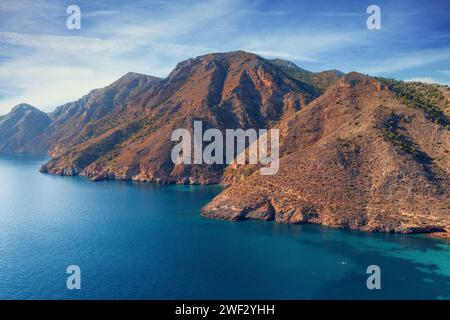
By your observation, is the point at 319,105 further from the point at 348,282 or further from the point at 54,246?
the point at 54,246

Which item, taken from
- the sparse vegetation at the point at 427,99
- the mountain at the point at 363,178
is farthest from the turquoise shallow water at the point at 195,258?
the sparse vegetation at the point at 427,99

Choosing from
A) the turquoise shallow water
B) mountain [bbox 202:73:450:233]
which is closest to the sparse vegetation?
mountain [bbox 202:73:450:233]

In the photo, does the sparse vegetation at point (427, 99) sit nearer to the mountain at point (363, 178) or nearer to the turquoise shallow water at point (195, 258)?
the mountain at point (363, 178)

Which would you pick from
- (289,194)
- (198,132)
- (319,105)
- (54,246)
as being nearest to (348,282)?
(289,194)

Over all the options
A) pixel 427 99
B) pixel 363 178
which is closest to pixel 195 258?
pixel 363 178

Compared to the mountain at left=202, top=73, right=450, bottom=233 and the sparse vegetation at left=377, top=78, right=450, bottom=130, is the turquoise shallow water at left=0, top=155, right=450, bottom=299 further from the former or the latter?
the sparse vegetation at left=377, top=78, right=450, bottom=130

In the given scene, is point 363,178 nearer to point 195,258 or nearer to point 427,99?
point 195,258

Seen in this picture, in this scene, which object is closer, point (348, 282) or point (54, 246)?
point (348, 282)
